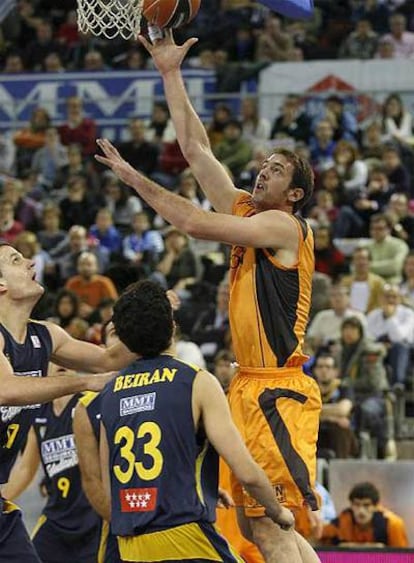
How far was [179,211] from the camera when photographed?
702cm

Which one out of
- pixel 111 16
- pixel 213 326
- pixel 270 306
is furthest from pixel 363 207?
pixel 270 306

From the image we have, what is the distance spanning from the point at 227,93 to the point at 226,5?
2.62 metres

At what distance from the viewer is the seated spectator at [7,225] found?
53.3 feet

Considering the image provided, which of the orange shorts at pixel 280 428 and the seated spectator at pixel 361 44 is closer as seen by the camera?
the orange shorts at pixel 280 428

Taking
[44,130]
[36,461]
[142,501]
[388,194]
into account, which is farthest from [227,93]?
[142,501]

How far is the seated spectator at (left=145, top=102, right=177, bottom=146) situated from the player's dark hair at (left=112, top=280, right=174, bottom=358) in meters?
11.8

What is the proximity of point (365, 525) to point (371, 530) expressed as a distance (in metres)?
0.06

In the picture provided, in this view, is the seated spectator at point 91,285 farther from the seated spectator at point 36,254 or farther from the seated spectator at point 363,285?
the seated spectator at point 363,285

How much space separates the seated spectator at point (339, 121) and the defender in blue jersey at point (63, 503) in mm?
9165

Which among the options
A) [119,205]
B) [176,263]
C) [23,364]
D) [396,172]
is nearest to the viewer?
[23,364]

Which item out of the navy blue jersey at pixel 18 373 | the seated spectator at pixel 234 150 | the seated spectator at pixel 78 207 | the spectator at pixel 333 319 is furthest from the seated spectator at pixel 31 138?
the navy blue jersey at pixel 18 373

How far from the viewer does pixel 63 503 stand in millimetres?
8617

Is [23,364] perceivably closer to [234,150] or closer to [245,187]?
[245,187]

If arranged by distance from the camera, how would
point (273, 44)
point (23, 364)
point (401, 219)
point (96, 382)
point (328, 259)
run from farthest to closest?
Answer: 1. point (273, 44)
2. point (401, 219)
3. point (328, 259)
4. point (23, 364)
5. point (96, 382)
